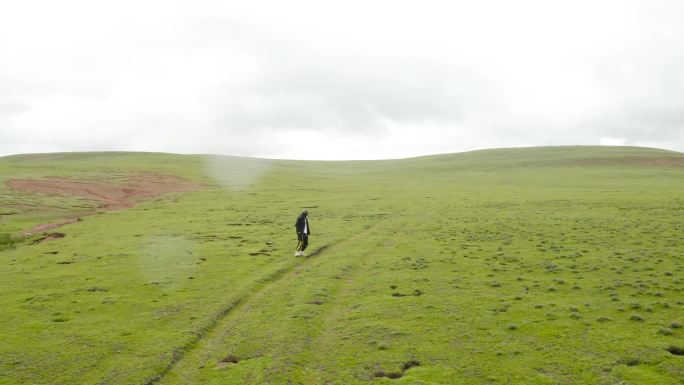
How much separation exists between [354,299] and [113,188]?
64462mm

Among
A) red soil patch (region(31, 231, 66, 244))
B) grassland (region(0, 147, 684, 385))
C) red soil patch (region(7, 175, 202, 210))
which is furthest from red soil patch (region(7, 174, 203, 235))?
red soil patch (region(31, 231, 66, 244))

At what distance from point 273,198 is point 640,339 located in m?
56.3

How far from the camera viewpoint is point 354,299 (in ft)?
72.9

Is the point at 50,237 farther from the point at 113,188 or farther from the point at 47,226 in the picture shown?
the point at 113,188

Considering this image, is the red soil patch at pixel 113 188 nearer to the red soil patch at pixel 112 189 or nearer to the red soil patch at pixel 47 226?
the red soil patch at pixel 112 189

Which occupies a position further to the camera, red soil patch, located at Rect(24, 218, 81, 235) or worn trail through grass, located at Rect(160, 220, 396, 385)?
red soil patch, located at Rect(24, 218, 81, 235)

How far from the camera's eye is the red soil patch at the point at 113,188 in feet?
216

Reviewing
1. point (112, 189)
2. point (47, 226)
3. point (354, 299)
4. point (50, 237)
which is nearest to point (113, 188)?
point (112, 189)

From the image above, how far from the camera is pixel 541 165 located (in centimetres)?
12400

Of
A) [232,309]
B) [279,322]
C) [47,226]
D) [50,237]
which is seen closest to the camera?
[279,322]

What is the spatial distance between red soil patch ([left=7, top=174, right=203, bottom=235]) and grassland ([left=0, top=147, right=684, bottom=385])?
1606cm

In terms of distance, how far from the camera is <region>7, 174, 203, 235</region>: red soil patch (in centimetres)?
6581

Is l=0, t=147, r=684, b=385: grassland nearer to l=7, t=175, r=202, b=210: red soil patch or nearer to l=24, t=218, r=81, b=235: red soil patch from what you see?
l=24, t=218, r=81, b=235: red soil patch

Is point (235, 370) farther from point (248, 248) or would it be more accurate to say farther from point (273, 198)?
point (273, 198)
